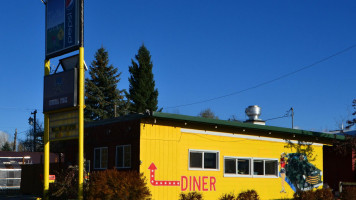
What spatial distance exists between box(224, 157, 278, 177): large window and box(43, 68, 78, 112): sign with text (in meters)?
7.96

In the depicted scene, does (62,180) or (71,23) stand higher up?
(71,23)

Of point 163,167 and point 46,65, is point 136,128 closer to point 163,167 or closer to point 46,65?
point 163,167

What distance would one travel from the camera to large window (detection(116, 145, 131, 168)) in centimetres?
1878

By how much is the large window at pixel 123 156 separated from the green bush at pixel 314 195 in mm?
9133

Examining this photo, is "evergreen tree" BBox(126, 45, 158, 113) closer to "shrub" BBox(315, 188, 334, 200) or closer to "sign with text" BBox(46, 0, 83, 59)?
"shrub" BBox(315, 188, 334, 200)

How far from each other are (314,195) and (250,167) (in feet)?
12.6

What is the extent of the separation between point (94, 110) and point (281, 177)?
3454cm

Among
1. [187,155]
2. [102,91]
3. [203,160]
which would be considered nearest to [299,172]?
[203,160]

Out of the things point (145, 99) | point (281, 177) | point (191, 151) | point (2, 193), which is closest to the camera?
point (191, 151)

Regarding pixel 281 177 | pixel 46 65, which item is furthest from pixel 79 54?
pixel 281 177

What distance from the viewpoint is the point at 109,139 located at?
796 inches

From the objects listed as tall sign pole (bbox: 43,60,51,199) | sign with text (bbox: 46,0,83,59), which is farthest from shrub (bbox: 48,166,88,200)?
sign with text (bbox: 46,0,83,59)

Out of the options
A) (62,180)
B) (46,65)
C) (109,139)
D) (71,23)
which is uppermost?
(71,23)

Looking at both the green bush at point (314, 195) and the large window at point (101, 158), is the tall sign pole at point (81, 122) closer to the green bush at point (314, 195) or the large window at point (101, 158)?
the large window at point (101, 158)
